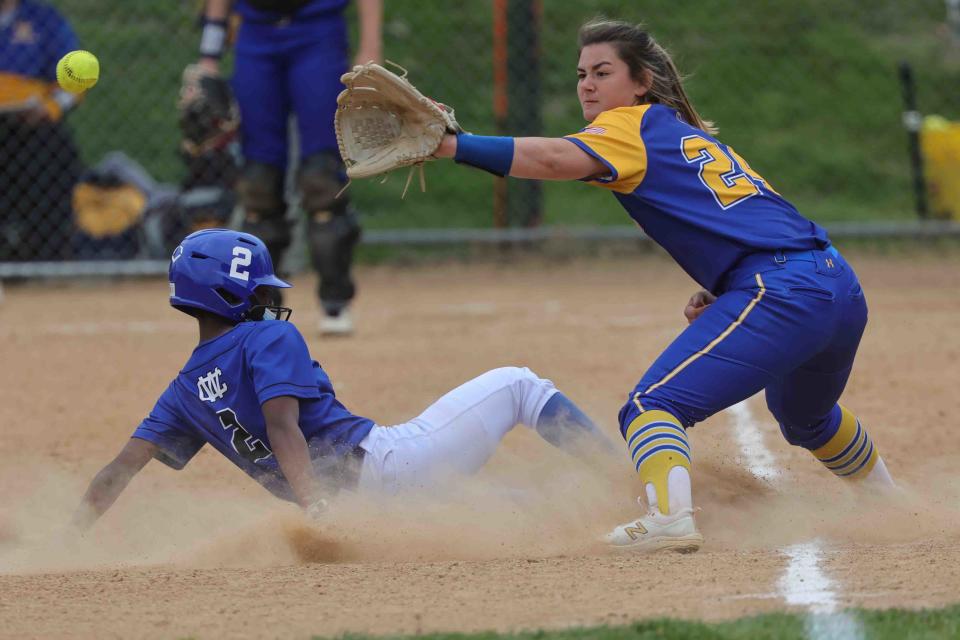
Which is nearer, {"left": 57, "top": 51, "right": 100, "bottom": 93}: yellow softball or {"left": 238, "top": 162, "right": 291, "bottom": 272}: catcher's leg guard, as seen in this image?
{"left": 57, "top": 51, "right": 100, "bottom": 93}: yellow softball

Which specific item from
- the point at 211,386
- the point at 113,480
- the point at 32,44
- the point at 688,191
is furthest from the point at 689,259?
the point at 32,44

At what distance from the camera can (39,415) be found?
19.2 ft

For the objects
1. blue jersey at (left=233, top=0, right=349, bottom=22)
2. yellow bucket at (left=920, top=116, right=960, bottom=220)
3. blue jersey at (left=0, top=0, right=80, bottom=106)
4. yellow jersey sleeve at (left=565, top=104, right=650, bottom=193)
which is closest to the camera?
yellow jersey sleeve at (left=565, top=104, right=650, bottom=193)

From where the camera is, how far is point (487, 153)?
141 inches

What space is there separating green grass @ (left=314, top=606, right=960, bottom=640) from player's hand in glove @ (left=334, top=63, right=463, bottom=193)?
1428mm

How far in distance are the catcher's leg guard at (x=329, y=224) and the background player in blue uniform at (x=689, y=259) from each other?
123 inches

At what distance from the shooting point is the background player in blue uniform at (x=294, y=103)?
6816 millimetres

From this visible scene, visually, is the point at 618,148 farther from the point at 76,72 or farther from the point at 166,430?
the point at 76,72

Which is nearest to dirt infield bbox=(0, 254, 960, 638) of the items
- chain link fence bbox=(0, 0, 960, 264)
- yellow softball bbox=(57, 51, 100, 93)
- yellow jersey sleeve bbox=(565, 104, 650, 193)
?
yellow jersey sleeve bbox=(565, 104, 650, 193)

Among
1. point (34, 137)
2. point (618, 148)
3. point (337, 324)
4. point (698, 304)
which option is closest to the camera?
point (618, 148)

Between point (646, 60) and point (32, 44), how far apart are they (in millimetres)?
6428

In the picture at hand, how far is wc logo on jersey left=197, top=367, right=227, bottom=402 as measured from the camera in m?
3.72

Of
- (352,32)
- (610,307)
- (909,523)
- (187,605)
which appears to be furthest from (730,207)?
(352,32)

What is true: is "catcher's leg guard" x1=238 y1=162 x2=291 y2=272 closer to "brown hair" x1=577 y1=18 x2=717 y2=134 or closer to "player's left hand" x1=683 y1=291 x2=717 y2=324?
"brown hair" x1=577 y1=18 x2=717 y2=134
